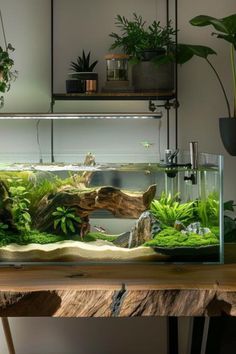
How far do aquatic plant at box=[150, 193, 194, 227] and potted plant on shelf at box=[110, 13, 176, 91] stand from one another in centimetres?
83

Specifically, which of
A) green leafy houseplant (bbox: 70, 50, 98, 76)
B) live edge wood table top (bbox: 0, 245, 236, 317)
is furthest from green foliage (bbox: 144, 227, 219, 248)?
green leafy houseplant (bbox: 70, 50, 98, 76)

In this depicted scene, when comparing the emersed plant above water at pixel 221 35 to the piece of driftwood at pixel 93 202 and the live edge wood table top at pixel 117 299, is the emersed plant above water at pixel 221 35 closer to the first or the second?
the piece of driftwood at pixel 93 202

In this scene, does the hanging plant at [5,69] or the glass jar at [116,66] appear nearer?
the hanging plant at [5,69]

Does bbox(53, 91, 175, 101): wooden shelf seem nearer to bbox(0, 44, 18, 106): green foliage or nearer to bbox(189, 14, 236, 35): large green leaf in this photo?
bbox(0, 44, 18, 106): green foliage

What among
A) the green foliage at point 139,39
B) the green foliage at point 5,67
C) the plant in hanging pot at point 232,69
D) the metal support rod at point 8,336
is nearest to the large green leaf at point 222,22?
the plant in hanging pot at point 232,69

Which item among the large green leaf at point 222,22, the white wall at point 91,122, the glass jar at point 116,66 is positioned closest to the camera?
the large green leaf at point 222,22

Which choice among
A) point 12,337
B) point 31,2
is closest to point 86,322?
point 12,337

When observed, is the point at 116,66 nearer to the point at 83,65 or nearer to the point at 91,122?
the point at 83,65

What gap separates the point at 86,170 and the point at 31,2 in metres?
1.26

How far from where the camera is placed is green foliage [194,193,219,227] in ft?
6.89

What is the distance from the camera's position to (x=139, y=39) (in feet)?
9.12

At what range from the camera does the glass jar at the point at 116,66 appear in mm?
2777

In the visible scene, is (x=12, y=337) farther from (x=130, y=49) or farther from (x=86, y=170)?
(x=130, y=49)

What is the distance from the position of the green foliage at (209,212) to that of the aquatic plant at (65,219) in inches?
16.6
